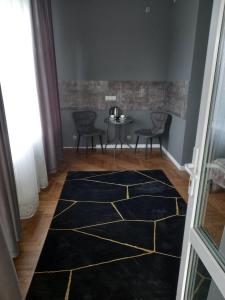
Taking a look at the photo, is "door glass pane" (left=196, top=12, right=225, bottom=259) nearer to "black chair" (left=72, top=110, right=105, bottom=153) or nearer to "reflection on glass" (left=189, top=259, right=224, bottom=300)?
"reflection on glass" (left=189, top=259, right=224, bottom=300)

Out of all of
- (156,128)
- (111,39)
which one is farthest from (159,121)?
(111,39)

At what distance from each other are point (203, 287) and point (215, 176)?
58 centimetres

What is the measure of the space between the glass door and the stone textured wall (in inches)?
136

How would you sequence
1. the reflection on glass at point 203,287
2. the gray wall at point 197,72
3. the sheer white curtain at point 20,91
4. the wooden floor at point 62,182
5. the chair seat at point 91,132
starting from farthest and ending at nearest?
the chair seat at point 91,132
the gray wall at point 197,72
the sheer white curtain at point 20,91
the wooden floor at point 62,182
the reflection on glass at point 203,287

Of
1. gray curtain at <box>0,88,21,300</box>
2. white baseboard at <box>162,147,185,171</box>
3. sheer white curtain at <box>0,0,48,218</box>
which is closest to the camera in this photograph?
gray curtain at <box>0,88,21,300</box>

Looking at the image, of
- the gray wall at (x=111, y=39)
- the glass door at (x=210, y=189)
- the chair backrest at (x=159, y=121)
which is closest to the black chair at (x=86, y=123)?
the gray wall at (x=111, y=39)

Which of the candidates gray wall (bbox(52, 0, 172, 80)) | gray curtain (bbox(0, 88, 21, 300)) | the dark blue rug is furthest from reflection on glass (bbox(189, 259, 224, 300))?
gray wall (bbox(52, 0, 172, 80))

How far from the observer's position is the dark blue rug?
63.1 inches

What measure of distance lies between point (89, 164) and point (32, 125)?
1.48m

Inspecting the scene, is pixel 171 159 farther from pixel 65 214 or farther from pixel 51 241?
pixel 51 241

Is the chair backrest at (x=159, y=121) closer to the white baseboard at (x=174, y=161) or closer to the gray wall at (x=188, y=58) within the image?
the gray wall at (x=188, y=58)

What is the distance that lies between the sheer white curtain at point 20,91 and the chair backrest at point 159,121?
7.72 ft

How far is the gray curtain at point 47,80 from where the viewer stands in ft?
9.30

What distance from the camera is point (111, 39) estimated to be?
423 centimetres
